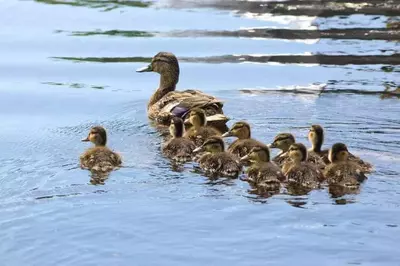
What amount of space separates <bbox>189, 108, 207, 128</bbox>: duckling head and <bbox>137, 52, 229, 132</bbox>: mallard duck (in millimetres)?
207

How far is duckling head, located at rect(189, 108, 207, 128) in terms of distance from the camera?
33.6 feet

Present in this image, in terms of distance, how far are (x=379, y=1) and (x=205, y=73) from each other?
446cm

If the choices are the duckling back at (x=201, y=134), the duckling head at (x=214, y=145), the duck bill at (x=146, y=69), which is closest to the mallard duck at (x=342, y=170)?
the duckling head at (x=214, y=145)

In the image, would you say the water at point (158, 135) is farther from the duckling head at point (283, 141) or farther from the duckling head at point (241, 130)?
the duckling head at point (283, 141)

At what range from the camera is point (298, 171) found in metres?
8.56

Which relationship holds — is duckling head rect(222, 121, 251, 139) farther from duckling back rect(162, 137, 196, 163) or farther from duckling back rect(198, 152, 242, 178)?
duckling back rect(198, 152, 242, 178)

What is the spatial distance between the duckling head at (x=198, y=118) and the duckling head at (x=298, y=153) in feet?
5.26

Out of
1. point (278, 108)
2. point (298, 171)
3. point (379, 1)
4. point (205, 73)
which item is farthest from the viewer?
point (379, 1)

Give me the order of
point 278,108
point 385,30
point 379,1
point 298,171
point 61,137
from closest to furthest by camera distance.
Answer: point 298,171, point 61,137, point 278,108, point 385,30, point 379,1

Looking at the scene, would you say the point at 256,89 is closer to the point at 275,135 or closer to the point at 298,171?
the point at 275,135

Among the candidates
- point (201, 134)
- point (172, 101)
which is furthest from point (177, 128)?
point (172, 101)

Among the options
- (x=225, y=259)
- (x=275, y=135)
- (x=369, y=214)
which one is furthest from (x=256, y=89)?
(x=225, y=259)

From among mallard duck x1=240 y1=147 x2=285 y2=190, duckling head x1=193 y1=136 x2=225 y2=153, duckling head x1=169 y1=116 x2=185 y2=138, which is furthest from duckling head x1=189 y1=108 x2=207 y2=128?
mallard duck x1=240 y1=147 x2=285 y2=190

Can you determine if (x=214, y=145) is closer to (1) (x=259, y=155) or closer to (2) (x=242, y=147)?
(2) (x=242, y=147)
